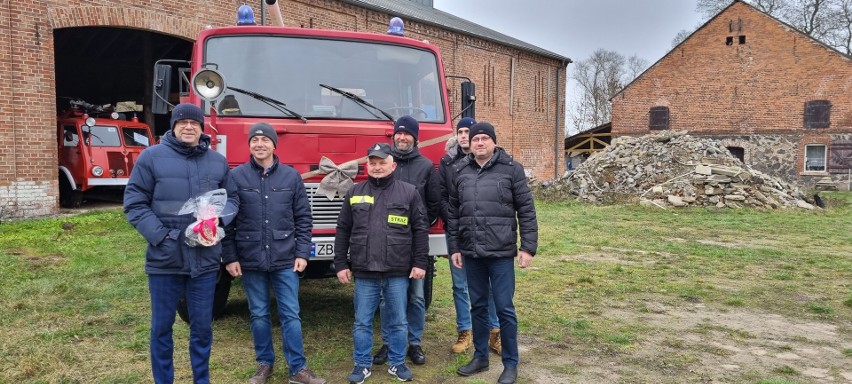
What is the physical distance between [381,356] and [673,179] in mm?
15548

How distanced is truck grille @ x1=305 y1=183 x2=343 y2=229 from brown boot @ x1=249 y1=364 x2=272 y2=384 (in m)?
1.05

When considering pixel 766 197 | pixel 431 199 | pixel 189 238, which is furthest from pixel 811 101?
pixel 189 238

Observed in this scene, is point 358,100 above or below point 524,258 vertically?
above

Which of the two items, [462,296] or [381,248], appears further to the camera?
[462,296]

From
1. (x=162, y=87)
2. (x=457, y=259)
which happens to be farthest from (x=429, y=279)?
(x=162, y=87)

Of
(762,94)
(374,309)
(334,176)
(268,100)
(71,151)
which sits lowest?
(374,309)

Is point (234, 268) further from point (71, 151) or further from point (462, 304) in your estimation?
point (71, 151)

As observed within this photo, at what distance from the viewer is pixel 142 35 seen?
18.1m

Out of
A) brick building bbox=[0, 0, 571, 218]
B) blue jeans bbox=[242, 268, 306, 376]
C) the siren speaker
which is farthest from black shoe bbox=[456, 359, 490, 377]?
brick building bbox=[0, 0, 571, 218]

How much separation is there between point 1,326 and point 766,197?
17.5 m

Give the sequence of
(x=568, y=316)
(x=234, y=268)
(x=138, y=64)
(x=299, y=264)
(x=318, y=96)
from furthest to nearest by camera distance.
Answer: (x=138, y=64)
(x=568, y=316)
(x=318, y=96)
(x=299, y=264)
(x=234, y=268)

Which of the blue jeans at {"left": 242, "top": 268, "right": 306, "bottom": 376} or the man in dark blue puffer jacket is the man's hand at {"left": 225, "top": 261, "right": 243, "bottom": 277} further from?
the man in dark blue puffer jacket

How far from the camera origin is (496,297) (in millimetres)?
4141

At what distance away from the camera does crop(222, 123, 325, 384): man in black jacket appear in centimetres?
386
